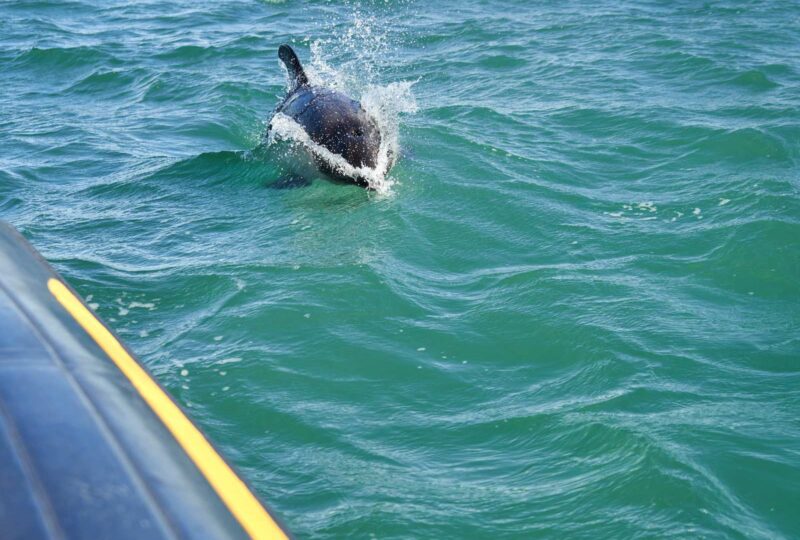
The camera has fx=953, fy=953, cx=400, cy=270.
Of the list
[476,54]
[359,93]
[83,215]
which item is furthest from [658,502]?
[476,54]

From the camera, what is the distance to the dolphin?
858 cm

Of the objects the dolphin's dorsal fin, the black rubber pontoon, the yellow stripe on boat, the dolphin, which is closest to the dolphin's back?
the dolphin

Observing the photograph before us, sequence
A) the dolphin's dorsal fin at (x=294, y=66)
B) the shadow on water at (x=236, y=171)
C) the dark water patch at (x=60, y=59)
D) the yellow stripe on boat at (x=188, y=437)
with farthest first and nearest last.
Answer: the dark water patch at (x=60, y=59) → the dolphin's dorsal fin at (x=294, y=66) → the shadow on water at (x=236, y=171) → the yellow stripe on boat at (x=188, y=437)

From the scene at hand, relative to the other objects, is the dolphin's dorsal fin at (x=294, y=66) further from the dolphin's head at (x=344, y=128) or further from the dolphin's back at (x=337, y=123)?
the dolphin's head at (x=344, y=128)

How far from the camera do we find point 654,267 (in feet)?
22.8

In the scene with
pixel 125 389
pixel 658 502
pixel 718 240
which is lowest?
pixel 658 502

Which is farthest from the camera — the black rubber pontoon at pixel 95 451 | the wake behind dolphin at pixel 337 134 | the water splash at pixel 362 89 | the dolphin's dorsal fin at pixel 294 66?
the dolphin's dorsal fin at pixel 294 66

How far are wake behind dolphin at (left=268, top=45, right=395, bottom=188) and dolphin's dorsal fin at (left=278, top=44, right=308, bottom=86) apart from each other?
1.69 feet

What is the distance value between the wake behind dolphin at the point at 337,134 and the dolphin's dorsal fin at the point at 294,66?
51cm

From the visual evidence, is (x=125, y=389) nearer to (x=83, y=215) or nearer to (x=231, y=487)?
(x=231, y=487)

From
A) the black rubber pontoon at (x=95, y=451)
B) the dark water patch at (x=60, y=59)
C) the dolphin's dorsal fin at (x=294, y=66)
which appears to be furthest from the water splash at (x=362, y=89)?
the black rubber pontoon at (x=95, y=451)

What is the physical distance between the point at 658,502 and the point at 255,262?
12.5 ft

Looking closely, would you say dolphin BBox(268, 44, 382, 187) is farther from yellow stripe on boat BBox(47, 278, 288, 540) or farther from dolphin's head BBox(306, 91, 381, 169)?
yellow stripe on boat BBox(47, 278, 288, 540)

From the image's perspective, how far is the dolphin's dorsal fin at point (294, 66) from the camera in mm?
10172
